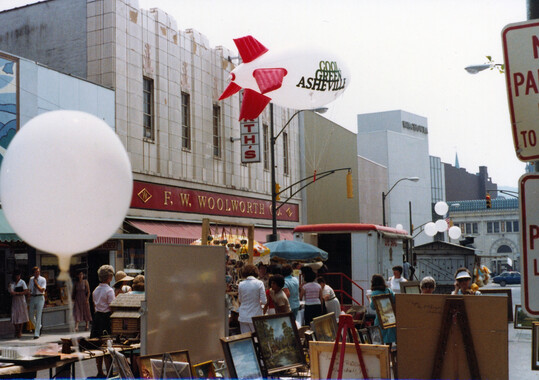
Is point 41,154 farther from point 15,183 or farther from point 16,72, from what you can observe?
point 16,72

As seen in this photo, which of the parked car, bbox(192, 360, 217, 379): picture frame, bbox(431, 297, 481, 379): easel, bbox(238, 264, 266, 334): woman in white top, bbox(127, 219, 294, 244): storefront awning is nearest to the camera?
bbox(431, 297, 481, 379): easel

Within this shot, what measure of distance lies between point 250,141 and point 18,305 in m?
14.0

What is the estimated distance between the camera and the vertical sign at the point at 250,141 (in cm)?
2925

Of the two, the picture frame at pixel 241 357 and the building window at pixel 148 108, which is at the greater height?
the building window at pixel 148 108

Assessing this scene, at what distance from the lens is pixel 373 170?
2190 inches

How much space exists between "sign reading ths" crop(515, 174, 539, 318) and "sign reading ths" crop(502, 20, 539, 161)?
0.41 ft

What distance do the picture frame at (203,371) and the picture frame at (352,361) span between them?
1.10 m

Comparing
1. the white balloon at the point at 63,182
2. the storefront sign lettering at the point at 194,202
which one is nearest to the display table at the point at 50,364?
the white balloon at the point at 63,182

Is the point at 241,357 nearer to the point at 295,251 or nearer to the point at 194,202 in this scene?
the point at 295,251

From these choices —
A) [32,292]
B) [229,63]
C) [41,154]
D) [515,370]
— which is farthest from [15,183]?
[229,63]

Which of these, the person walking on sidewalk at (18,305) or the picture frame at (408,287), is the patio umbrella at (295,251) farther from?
the person walking on sidewalk at (18,305)

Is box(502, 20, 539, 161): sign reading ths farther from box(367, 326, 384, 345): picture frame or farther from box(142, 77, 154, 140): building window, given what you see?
box(142, 77, 154, 140): building window

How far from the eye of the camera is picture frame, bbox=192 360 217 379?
6.53 metres

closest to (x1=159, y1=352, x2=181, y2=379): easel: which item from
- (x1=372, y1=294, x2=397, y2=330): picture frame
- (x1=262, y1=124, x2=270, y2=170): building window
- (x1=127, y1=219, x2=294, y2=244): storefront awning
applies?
(x1=372, y1=294, x2=397, y2=330): picture frame
